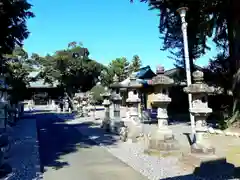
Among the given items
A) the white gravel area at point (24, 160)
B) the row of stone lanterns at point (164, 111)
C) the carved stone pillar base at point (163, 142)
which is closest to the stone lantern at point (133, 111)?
the row of stone lanterns at point (164, 111)

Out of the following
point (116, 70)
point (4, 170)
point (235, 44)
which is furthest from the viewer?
point (116, 70)

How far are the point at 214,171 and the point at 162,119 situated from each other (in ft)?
10.6

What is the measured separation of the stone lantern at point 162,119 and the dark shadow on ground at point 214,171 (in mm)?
2264

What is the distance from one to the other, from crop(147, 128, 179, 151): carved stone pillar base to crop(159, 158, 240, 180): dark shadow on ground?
215 centimetres

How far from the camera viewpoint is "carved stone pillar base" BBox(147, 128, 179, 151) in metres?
9.01

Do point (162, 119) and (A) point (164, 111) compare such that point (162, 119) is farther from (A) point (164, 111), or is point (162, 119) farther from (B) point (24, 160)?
(B) point (24, 160)

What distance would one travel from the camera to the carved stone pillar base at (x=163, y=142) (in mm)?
9008

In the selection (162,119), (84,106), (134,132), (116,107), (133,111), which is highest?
(84,106)

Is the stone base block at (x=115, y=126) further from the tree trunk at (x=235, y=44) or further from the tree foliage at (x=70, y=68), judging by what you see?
the tree foliage at (x=70, y=68)

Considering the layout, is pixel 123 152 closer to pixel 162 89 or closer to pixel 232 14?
pixel 162 89

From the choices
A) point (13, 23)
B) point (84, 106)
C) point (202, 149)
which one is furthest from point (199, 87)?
point (84, 106)

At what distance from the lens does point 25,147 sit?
11.0 metres

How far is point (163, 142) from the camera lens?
9.12 meters

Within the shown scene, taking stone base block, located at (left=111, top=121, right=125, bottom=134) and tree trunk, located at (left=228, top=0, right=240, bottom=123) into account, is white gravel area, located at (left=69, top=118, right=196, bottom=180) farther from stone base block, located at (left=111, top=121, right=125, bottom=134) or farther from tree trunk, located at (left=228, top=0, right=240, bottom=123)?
tree trunk, located at (left=228, top=0, right=240, bottom=123)
